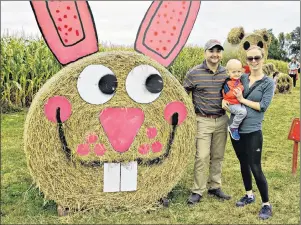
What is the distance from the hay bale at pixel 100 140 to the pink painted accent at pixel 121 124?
37 mm

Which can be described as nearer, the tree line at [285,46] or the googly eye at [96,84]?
the googly eye at [96,84]

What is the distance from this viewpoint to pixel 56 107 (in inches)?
136

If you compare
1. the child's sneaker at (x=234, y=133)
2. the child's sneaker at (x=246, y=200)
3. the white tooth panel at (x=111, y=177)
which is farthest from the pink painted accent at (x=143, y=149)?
the child's sneaker at (x=246, y=200)

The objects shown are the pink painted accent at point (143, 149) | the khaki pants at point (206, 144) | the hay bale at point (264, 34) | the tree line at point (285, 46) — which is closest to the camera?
the pink painted accent at point (143, 149)

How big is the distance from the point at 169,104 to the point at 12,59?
4.84 metres

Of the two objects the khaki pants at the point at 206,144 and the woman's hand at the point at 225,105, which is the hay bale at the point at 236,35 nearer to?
the khaki pants at the point at 206,144

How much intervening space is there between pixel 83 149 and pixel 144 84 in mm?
742

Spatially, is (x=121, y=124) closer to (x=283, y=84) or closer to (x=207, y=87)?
(x=207, y=87)

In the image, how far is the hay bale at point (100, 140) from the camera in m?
3.45

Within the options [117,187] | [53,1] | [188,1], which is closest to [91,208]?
[117,187]

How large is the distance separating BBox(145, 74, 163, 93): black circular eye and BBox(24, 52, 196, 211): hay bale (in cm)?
6

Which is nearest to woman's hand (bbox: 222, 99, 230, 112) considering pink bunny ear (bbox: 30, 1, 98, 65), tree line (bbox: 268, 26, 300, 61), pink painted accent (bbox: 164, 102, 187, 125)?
pink painted accent (bbox: 164, 102, 187, 125)

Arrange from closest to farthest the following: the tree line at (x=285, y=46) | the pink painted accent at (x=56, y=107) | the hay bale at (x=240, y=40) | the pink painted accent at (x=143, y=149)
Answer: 1. the pink painted accent at (x=56, y=107)
2. the pink painted accent at (x=143, y=149)
3. the hay bale at (x=240, y=40)
4. the tree line at (x=285, y=46)

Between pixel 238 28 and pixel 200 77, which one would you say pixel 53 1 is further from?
pixel 238 28
